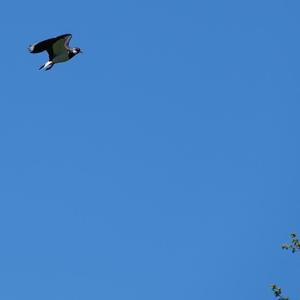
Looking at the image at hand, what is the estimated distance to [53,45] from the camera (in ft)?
157

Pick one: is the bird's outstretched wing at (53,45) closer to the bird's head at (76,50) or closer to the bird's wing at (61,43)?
the bird's wing at (61,43)

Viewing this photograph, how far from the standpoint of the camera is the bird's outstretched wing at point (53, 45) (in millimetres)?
47125

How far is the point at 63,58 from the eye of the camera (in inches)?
1887

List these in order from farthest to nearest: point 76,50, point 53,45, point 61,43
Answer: point 76,50, point 61,43, point 53,45

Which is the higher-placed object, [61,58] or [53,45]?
[53,45]

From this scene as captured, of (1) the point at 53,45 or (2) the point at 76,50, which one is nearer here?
(1) the point at 53,45

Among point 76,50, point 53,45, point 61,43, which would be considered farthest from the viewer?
point 76,50

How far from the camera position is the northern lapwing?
4716 centimetres

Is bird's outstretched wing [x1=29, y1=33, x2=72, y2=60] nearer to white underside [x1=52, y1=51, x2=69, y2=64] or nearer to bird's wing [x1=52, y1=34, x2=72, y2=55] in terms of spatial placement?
bird's wing [x1=52, y1=34, x2=72, y2=55]

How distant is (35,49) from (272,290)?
19.8 metres

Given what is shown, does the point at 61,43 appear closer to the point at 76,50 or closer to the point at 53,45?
the point at 53,45

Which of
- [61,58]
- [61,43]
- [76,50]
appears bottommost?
[61,58]

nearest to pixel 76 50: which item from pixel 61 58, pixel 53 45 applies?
pixel 61 58

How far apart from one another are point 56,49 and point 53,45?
394 millimetres
